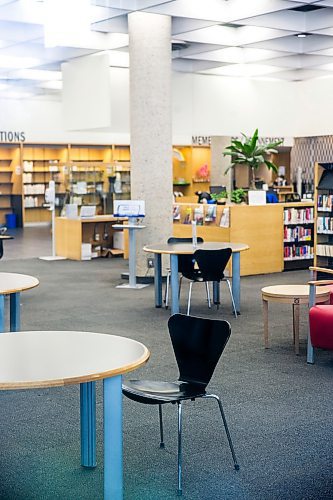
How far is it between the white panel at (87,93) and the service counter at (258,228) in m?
2.14

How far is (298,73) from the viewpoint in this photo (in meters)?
19.0

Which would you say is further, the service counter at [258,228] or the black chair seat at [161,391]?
the service counter at [258,228]

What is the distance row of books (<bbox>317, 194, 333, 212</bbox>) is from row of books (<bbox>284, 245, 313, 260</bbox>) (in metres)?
2.06

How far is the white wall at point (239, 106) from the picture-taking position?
1444cm

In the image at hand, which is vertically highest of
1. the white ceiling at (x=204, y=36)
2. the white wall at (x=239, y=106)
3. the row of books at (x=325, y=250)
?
the white ceiling at (x=204, y=36)

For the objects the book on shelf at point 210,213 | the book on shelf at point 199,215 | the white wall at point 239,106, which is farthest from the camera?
the white wall at point 239,106

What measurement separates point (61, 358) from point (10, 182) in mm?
21279

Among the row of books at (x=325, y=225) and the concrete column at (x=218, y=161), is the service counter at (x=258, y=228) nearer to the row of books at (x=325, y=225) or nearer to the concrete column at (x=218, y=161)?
the row of books at (x=325, y=225)

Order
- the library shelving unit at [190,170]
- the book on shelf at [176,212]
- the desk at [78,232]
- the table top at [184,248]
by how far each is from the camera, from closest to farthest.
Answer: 1. the table top at [184,248]
2. the book on shelf at [176,212]
3. the desk at [78,232]
4. the library shelving unit at [190,170]

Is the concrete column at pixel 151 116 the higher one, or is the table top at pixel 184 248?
the concrete column at pixel 151 116

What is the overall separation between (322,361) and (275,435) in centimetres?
208

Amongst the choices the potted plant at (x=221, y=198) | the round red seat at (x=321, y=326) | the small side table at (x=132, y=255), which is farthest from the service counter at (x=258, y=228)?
the round red seat at (x=321, y=326)

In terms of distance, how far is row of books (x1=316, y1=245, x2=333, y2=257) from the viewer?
11625 millimetres

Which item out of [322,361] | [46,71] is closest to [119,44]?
[46,71]
